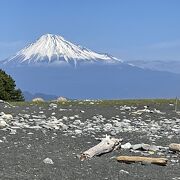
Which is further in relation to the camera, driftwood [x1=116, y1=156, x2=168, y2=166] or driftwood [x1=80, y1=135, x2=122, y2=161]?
driftwood [x1=80, y1=135, x2=122, y2=161]

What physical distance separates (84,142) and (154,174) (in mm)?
5152

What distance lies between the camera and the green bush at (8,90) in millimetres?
42037

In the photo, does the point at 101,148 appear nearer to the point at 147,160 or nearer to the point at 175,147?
the point at 147,160

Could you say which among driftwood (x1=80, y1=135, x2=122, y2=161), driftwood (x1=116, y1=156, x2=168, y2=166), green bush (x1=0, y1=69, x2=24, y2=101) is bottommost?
driftwood (x1=116, y1=156, x2=168, y2=166)

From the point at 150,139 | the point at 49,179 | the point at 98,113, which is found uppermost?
the point at 98,113

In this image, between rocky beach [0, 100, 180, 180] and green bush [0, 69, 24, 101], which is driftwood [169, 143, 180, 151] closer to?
rocky beach [0, 100, 180, 180]

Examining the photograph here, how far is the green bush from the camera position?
1655 inches

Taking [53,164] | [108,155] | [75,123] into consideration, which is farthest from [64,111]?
[53,164]

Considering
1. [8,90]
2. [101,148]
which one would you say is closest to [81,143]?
[101,148]

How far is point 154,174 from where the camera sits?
1401 centimetres

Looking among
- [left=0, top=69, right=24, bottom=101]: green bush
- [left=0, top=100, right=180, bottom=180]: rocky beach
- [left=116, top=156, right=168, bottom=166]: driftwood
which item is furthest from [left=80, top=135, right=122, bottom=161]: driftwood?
[left=0, top=69, right=24, bottom=101]: green bush

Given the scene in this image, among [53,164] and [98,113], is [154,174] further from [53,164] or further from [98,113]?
[98,113]

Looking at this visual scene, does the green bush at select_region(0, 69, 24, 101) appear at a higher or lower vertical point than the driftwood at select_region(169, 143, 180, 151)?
higher

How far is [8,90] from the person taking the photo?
43.6 m
